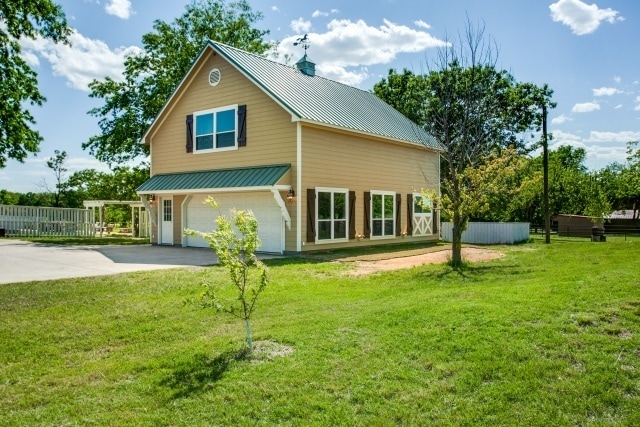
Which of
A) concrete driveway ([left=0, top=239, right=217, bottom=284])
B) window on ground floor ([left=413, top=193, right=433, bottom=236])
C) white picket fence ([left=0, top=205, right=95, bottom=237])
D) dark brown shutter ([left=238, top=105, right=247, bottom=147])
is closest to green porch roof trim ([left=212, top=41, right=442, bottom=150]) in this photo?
dark brown shutter ([left=238, top=105, right=247, bottom=147])

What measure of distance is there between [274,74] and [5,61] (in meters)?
8.63

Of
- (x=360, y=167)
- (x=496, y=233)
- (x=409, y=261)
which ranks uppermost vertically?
(x=360, y=167)

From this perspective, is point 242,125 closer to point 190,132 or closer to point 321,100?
point 190,132

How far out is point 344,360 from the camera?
507 centimetres

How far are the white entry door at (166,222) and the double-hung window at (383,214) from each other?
835cm

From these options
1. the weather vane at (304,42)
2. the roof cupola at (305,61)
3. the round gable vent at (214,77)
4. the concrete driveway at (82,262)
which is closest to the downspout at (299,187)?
the concrete driveway at (82,262)

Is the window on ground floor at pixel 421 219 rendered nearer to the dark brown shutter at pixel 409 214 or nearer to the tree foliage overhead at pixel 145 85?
the dark brown shutter at pixel 409 214

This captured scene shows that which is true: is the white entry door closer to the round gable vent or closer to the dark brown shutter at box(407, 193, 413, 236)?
the round gable vent

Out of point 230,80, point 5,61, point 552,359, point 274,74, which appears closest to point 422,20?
point 274,74

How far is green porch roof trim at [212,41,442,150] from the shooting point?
654 inches

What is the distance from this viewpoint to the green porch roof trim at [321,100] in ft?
54.5

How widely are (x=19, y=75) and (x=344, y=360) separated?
1399 cm

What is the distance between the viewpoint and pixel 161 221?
817 inches

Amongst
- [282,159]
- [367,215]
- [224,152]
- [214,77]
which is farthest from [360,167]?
[214,77]
